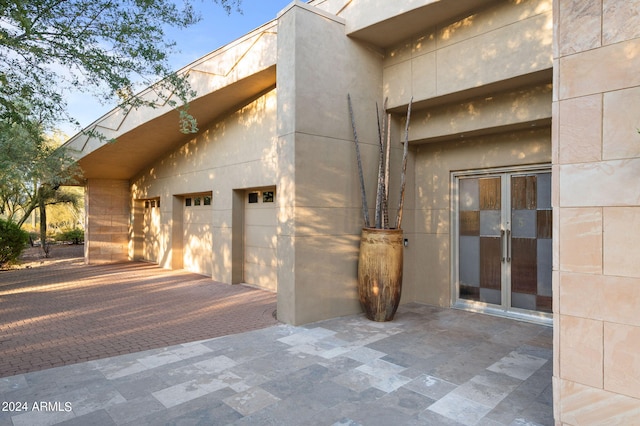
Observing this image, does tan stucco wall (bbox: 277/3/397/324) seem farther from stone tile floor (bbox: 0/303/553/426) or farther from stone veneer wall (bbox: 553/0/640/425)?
stone veneer wall (bbox: 553/0/640/425)

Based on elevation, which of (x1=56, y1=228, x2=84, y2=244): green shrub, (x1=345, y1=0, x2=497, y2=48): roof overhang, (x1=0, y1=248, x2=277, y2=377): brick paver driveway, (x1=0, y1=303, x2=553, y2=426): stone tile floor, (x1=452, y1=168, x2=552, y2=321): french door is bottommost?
(x1=0, y1=248, x2=277, y2=377): brick paver driveway

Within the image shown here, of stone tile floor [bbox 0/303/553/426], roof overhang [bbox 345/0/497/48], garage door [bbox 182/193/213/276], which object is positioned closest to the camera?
stone tile floor [bbox 0/303/553/426]

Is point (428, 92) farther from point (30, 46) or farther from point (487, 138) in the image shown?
point (30, 46)

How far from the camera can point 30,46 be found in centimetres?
404

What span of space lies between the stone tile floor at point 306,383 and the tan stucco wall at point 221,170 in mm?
3808

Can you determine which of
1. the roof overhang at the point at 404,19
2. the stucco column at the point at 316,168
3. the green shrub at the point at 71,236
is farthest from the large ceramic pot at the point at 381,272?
the green shrub at the point at 71,236

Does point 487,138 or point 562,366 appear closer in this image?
point 562,366

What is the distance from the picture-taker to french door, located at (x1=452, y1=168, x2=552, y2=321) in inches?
210

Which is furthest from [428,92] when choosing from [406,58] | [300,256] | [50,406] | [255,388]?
[50,406]

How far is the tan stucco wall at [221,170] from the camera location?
747 cm

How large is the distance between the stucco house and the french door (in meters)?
0.02

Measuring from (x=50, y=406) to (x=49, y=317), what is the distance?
3.26 metres

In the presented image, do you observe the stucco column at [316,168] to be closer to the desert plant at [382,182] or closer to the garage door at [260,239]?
the desert plant at [382,182]

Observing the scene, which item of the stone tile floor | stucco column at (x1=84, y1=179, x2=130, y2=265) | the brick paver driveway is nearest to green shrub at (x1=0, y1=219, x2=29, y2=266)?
the brick paver driveway
